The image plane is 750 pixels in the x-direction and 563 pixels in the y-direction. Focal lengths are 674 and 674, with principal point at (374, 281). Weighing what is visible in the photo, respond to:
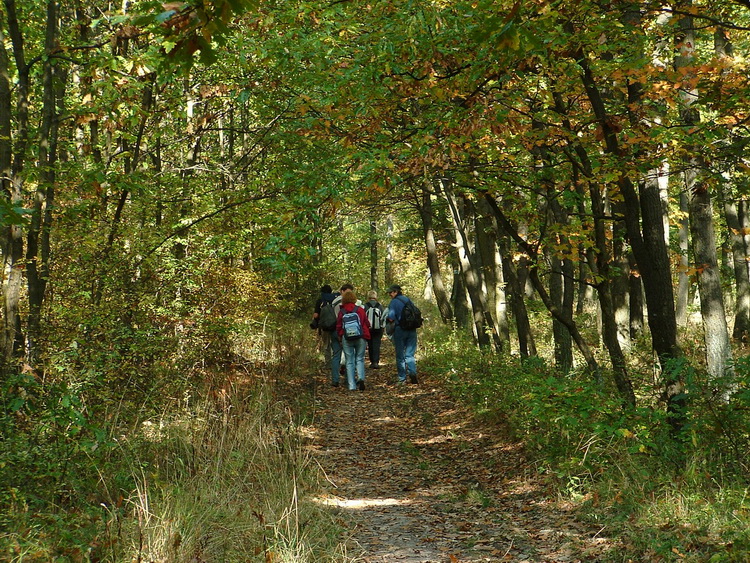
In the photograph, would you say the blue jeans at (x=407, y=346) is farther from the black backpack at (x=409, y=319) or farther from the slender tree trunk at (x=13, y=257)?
the slender tree trunk at (x=13, y=257)

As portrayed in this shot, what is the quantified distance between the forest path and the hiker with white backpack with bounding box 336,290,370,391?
61.0 inches

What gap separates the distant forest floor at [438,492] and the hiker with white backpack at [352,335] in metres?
1.46

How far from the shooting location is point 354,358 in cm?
1322

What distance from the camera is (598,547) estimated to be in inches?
203

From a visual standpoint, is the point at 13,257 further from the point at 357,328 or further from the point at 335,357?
the point at 335,357

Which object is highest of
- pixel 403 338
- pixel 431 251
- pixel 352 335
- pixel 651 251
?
pixel 431 251

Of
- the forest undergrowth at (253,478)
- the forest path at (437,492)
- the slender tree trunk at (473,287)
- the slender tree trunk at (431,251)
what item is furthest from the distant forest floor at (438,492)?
the slender tree trunk at (431,251)

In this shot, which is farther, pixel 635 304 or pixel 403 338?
pixel 635 304

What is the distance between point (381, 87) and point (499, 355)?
Answer: 6186 millimetres

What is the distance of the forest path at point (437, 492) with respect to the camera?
5.43 metres

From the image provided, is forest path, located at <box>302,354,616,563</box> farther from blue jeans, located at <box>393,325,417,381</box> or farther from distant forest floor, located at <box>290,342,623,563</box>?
blue jeans, located at <box>393,325,417,381</box>

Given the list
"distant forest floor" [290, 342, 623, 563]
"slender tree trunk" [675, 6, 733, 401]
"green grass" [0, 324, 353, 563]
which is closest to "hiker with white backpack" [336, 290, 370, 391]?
"distant forest floor" [290, 342, 623, 563]

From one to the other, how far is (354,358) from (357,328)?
0.68 meters

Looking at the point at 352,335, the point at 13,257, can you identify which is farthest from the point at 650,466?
the point at 352,335
